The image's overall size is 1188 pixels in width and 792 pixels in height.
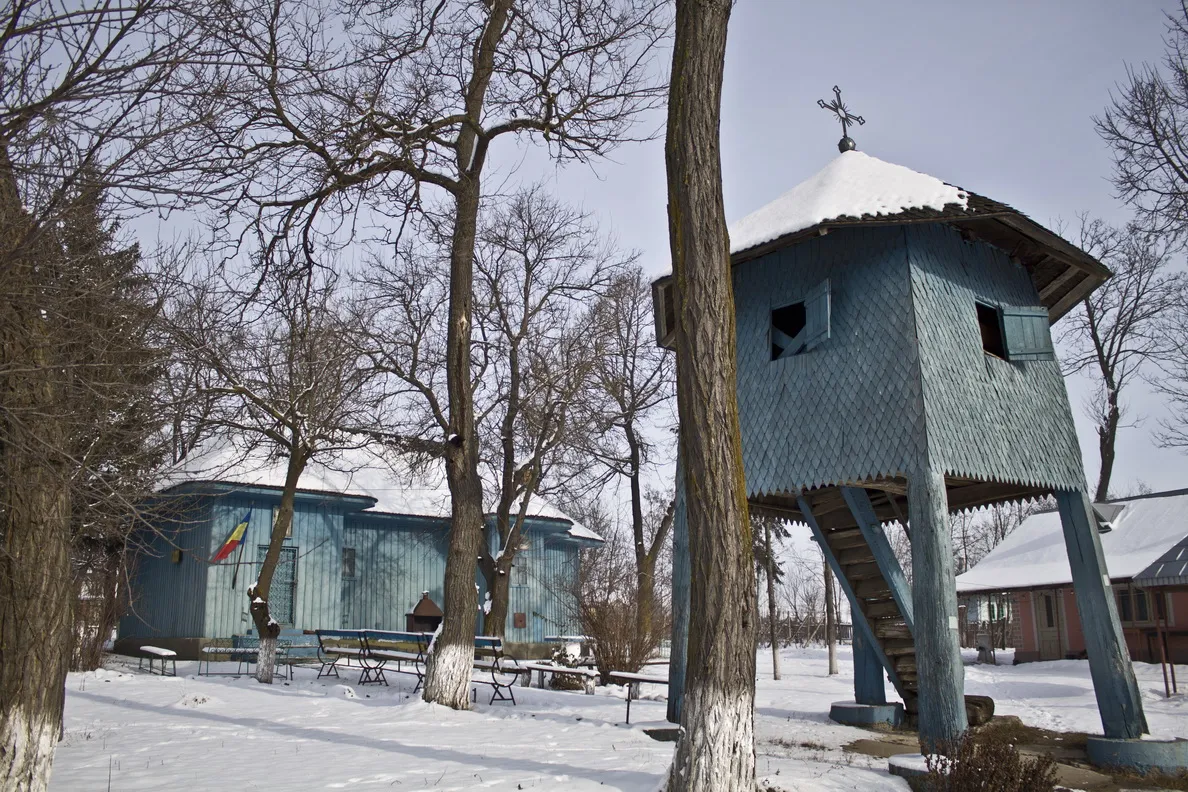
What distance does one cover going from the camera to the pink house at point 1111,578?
2509cm

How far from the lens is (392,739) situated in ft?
30.7

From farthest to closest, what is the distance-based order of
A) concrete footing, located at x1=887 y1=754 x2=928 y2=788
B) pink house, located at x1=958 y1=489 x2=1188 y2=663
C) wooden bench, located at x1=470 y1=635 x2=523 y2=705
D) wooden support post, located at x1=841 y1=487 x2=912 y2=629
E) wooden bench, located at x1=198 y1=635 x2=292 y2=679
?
pink house, located at x1=958 y1=489 x2=1188 y2=663 → wooden bench, located at x1=198 y1=635 x2=292 y2=679 → wooden bench, located at x1=470 y1=635 x2=523 y2=705 → wooden support post, located at x1=841 y1=487 x2=912 y2=629 → concrete footing, located at x1=887 y1=754 x2=928 y2=788

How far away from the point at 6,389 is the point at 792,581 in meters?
70.0

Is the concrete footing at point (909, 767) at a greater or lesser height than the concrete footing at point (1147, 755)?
greater

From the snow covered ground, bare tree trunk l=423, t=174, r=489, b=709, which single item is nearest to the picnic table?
the snow covered ground

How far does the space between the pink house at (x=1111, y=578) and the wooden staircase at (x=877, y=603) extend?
12773mm

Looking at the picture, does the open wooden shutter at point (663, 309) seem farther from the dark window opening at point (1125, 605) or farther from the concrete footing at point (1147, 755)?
the dark window opening at point (1125, 605)

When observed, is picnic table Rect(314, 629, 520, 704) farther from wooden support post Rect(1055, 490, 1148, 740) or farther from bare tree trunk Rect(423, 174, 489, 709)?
wooden support post Rect(1055, 490, 1148, 740)

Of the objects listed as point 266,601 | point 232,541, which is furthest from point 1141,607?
point 232,541

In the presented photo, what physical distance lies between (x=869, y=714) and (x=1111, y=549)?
17.9 meters

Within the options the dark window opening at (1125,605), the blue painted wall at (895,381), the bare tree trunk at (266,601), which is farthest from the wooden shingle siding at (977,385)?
the dark window opening at (1125,605)

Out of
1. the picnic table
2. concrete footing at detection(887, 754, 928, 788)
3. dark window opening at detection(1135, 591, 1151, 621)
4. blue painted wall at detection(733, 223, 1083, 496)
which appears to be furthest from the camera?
dark window opening at detection(1135, 591, 1151, 621)

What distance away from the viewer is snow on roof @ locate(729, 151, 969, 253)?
1056 cm

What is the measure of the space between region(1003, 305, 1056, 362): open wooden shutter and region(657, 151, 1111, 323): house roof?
90 cm
